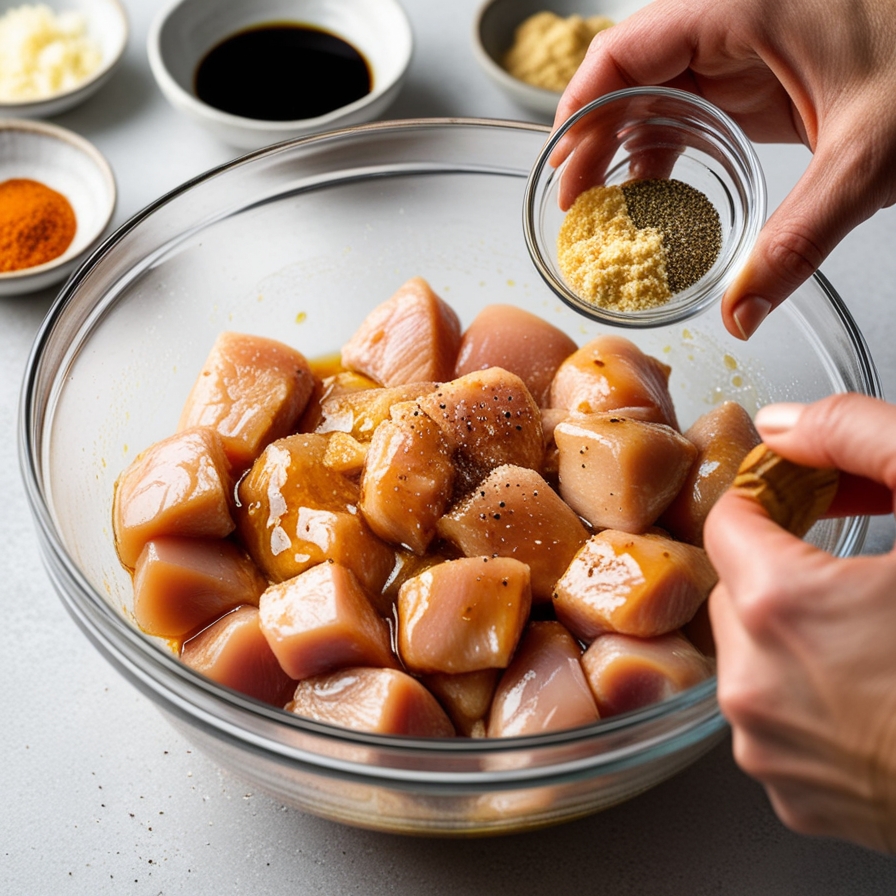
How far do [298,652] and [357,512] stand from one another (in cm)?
33

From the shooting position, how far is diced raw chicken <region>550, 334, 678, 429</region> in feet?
6.14

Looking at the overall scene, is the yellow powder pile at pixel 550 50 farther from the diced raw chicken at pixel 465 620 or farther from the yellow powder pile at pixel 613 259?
the diced raw chicken at pixel 465 620

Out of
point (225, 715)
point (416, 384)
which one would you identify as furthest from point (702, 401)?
point (225, 715)

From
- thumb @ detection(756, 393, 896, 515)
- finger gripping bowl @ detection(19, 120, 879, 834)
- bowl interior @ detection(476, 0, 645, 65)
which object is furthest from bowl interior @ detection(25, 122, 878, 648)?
bowl interior @ detection(476, 0, 645, 65)

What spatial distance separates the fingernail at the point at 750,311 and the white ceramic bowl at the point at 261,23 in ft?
4.48

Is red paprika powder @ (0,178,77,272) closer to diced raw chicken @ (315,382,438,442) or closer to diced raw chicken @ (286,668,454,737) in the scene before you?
diced raw chicken @ (315,382,438,442)

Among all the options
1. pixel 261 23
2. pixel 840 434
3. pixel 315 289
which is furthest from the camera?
pixel 261 23

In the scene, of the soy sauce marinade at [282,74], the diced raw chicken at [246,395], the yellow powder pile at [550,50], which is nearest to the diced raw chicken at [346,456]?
the diced raw chicken at [246,395]

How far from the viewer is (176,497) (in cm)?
165

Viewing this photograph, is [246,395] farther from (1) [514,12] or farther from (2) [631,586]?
(1) [514,12]

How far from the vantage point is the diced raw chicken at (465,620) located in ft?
4.96

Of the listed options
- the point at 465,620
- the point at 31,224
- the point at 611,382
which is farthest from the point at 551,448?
the point at 31,224

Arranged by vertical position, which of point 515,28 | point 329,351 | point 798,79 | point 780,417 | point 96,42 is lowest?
point 329,351

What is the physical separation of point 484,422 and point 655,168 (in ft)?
2.36
